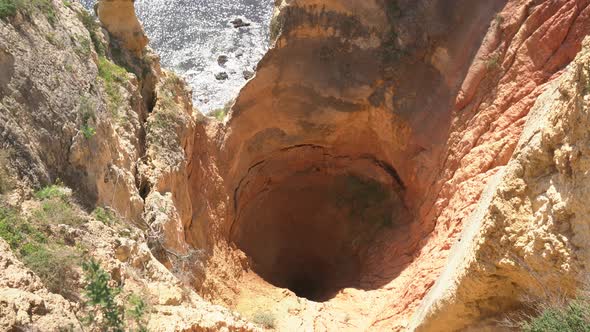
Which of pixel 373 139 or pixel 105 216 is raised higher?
pixel 373 139

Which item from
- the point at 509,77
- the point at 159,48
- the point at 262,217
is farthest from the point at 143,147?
the point at 159,48

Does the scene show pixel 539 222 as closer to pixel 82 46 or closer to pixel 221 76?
pixel 82 46

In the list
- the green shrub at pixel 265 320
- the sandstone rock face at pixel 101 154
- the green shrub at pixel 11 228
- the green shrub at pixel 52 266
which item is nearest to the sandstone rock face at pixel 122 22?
the sandstone rock face at pixel 101 154

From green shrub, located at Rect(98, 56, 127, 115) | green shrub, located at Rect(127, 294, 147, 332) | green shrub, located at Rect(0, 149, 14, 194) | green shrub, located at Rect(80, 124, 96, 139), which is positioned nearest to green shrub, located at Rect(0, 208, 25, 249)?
green shrub, located at Rect(0, 149, 14, 194)

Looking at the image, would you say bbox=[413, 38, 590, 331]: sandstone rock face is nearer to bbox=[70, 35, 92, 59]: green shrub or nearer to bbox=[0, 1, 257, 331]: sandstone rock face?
bbox=[0, 1, 257, 331]: sandstone rock face

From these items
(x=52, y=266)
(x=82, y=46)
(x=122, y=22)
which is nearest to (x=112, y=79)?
(x=82, y=46)

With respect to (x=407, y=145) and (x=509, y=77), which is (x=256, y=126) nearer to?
(x=407, y=145)
